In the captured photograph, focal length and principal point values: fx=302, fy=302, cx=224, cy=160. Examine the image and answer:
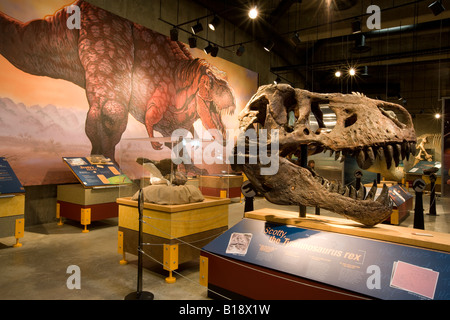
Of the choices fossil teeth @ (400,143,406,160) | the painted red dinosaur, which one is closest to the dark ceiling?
the painted red dinosaur

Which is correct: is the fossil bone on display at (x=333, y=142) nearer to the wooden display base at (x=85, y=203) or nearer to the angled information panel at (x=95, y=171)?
the angled information panel at (x=95, y=171)

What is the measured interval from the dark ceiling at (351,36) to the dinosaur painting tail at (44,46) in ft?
15.4

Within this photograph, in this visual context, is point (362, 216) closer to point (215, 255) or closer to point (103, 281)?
point (215, 255)

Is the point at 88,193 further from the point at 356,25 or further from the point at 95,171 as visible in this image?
the point at 356,25

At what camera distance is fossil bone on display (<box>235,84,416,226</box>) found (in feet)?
8.62

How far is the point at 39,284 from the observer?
12.0 ft

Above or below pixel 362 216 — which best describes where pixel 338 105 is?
above

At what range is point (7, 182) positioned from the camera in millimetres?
5230

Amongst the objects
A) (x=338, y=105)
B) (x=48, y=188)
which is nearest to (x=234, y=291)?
(x=338, y=105)

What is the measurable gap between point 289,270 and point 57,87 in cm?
690

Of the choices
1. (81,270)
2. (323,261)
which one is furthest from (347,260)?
(81,270)

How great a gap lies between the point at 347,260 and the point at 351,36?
47.3ft

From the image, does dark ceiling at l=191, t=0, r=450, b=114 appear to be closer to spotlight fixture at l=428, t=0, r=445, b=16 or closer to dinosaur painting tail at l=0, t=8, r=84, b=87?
spotlight fixture at l=428, t=0, r=445, b=16

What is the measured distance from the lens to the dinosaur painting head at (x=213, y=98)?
11.3 meters
